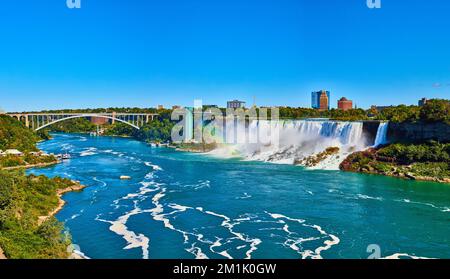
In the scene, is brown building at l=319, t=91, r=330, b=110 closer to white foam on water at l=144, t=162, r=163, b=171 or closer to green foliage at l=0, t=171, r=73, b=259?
white foam on water at l=144, t=162, r=163, b=171

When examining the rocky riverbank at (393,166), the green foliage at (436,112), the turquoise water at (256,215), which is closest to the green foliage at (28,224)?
the turquoise water at (256,215)

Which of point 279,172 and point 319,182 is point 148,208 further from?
point 279,172

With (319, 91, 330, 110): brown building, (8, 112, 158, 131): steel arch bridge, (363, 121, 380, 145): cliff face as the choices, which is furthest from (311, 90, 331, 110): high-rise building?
(363, 121, 380, 145): cliff face

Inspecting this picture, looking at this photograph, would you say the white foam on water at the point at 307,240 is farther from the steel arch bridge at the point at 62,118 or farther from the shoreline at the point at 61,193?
the steel arch bridge at the point at 62,118

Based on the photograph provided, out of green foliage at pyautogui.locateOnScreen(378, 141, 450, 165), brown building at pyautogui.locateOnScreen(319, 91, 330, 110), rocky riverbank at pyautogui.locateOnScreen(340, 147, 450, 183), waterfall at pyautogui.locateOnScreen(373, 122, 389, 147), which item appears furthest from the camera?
brown building at pyautogui.locateOnScreen(319, 91, 330, 110)

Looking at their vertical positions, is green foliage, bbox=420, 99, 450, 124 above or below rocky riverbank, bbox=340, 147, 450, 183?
above

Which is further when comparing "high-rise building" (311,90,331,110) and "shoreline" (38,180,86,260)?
"high-rise building" (311,90,331,110)
